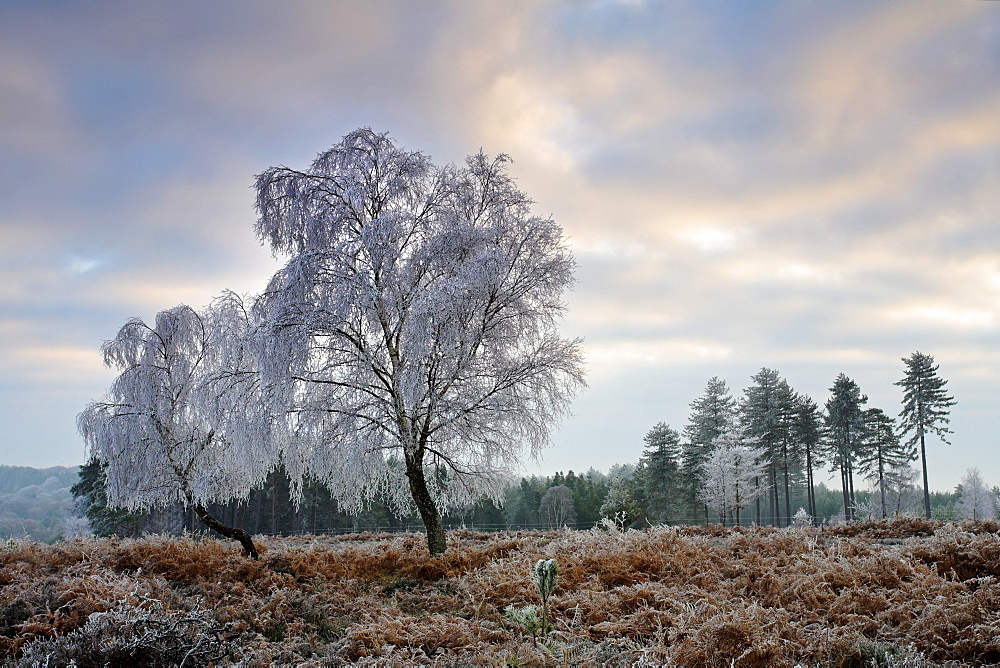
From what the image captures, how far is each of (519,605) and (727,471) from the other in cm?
3179

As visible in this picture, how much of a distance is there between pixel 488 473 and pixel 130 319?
9293mm

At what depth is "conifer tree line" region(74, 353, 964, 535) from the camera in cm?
3681

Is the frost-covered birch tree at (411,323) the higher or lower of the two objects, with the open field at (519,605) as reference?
higher

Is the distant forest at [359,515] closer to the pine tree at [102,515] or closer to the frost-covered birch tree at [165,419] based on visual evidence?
the pine tree at [102,515]

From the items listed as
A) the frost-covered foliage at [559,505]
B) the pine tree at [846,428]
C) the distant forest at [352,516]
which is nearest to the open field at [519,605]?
the distant forest at [352,516]

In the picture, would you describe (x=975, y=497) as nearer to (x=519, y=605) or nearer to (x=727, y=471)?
(x=727, y=471)

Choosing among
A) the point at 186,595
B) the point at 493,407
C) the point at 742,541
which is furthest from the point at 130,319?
the point at 742,541

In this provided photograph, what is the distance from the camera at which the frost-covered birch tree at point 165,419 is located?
13.1 m

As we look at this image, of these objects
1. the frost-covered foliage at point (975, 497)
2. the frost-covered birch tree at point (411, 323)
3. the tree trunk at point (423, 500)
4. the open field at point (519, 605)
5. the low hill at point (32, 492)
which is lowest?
the low hill at point (32, 492)

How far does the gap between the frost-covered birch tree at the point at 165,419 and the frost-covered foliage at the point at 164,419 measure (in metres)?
0.02

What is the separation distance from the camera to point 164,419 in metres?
13.3

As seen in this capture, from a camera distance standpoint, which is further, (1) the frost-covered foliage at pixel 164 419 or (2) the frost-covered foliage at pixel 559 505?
(2) the frost-covered foliage at pixel 559 505

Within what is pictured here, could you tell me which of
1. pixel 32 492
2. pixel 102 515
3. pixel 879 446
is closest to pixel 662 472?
pixel 879 446

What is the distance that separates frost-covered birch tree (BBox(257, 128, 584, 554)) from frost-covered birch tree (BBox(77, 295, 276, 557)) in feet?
8.46
